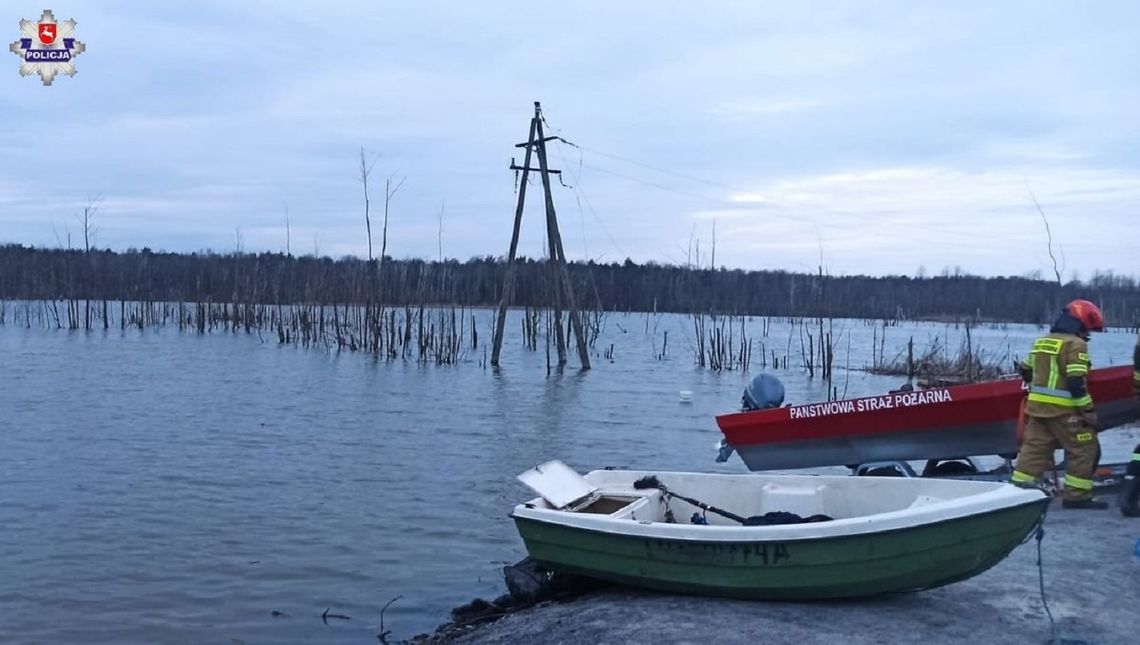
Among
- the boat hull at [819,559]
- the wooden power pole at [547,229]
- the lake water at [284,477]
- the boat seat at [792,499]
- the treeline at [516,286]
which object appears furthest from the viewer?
the treeline at [516,286]

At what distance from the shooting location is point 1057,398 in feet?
27.7

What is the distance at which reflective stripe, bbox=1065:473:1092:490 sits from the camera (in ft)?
28.9

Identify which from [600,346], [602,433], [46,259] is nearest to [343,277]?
[600,346]

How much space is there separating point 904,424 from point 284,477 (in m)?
7.81

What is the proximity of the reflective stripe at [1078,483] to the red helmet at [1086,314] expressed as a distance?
4.18 feet

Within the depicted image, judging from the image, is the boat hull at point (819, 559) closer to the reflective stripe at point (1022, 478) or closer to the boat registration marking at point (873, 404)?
the reflective stripe at point (1022, 478)

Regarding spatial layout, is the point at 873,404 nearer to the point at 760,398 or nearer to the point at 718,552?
the point at 760,398

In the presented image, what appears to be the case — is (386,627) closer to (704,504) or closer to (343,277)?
(704,504)

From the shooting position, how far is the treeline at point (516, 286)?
111ft

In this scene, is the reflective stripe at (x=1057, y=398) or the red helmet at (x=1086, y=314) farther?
the red helmet at (x=1086, y=314)

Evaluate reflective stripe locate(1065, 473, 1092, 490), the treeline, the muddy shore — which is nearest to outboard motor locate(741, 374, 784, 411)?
reflective stripe locate(1065, 473, 1092, 490)

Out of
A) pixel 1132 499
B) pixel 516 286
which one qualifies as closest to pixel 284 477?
pixel 1132 499

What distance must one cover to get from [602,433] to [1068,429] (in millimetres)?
10441
